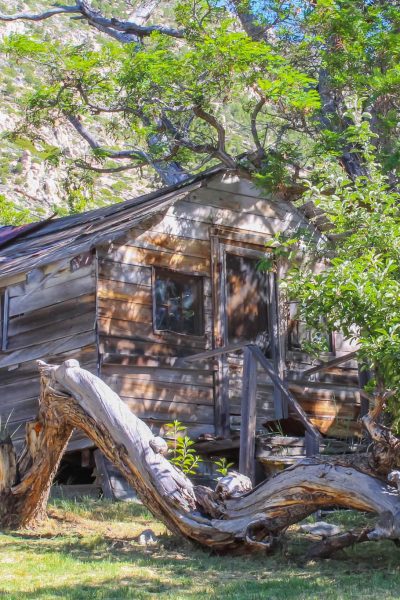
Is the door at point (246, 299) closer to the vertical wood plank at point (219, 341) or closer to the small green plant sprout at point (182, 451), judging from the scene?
the vertical wood plank at point (219, 341)

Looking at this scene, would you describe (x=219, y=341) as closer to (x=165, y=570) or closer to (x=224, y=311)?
(x=224, y=311)

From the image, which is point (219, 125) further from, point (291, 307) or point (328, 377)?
point (328, 377)

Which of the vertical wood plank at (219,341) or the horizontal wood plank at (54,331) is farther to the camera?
the vertical wood plank at (219,341)

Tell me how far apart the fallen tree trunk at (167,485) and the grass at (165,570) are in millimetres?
269

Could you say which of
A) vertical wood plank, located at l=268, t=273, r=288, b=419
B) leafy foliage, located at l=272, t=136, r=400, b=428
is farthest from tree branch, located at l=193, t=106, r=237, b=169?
leafy foliage, located at l=272, t=136, r=400, b=428

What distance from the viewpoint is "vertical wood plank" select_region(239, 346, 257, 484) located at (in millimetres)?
10961

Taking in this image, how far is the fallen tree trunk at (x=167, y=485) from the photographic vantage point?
722 centimetres

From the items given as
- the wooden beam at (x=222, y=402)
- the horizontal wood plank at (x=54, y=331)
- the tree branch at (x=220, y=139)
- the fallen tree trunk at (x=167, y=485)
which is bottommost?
the fallen tree trunk at (x=167, y=485)

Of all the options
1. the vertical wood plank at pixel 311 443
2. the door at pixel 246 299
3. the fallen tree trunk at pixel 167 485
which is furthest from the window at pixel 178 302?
the fallen tree trunk at pixel 167 485

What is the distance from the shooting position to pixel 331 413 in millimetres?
14555

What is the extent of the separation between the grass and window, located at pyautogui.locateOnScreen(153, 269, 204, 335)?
442cm

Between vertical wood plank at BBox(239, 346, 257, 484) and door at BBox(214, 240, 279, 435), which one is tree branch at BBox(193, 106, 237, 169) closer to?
door at BBox(214, 240, 279, 435)

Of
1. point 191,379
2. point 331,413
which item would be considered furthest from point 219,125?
point 331,413

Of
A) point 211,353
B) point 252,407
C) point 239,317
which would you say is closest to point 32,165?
point 239,317
